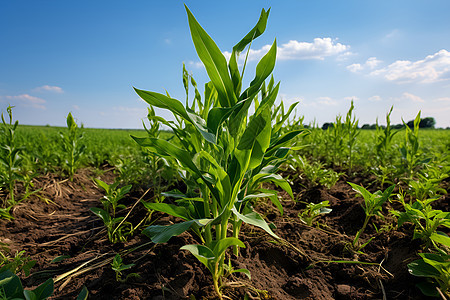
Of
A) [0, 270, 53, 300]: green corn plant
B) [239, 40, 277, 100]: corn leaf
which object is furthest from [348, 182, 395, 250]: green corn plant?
[0, 270, 53, 300]: green corn plant

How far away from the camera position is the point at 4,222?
8.68ft

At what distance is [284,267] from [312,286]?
26cm

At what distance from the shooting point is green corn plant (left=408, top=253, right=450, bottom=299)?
138 cm

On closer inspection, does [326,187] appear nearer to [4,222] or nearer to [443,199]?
[443,199]

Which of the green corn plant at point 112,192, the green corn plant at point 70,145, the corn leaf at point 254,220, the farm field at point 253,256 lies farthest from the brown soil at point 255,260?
the green corn plant at point 70,145

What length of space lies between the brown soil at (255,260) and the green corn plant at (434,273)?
0.09 metres

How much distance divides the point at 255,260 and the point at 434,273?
99cm

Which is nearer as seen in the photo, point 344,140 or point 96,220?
point 96,220

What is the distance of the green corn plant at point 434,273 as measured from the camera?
1385 millimetres

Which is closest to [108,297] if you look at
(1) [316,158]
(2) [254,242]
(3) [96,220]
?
(2) [254,242]

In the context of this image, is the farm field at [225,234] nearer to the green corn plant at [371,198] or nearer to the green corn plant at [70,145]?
the green corn plant at [371,198]

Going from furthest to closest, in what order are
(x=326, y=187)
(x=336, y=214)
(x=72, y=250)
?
(x=326, y=187) → (x=336, y=214) → (x=72, y=250)

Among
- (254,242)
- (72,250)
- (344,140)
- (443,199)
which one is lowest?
(72,250)

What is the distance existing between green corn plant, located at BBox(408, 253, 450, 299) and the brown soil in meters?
0.09
